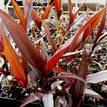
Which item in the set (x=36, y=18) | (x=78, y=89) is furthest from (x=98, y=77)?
(x=36, y=18)

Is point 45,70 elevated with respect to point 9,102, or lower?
elevated

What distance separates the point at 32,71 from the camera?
29.6 inches

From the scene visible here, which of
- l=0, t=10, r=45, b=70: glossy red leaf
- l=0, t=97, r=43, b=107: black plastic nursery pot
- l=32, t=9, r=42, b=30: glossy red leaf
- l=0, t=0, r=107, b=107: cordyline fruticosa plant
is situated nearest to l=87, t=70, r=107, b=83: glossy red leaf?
l=0, t=0, r=107, b=107: cordyline fruticosa plant

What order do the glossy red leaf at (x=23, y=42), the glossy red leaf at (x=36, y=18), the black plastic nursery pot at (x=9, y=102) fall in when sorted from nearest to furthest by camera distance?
the glossy red leaf at (x=23, y=42) → the black plastic nursery pot at (x=9, y=102) → the glossy red leaf at (x=36, y=18)

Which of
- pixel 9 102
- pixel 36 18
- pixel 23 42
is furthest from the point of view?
pixel 36 18

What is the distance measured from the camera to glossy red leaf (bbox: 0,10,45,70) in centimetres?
64

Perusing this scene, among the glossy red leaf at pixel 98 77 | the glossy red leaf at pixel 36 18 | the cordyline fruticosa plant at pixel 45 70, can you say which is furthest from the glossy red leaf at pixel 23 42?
the glossy red leaf at pixel 36 18

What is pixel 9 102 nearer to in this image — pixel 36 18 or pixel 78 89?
pixel 78 89

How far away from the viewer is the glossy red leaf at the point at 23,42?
638 mm

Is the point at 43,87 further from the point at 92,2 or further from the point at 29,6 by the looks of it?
the point at 92,2

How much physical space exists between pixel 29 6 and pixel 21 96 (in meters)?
0.27

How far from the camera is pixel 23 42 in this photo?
26.4 inches

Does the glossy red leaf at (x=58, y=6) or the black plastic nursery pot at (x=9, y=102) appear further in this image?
the glossy red leaf at (x=58, y=6)

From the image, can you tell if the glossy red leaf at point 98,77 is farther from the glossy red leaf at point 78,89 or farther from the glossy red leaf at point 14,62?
the glossy red leaf at point 14,62
